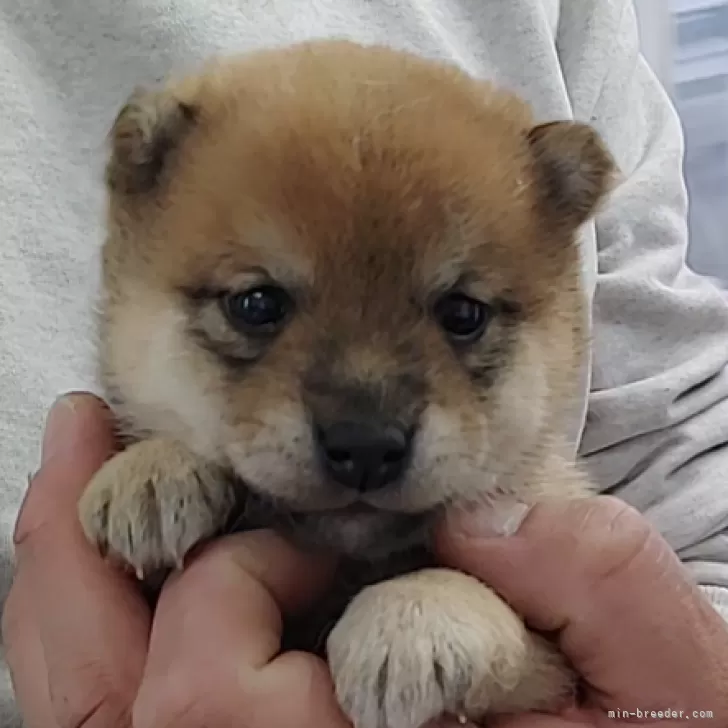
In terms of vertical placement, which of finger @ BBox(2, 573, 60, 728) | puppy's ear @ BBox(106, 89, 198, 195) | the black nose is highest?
puppy's ear @ BBox(106, 89, 198, 195)

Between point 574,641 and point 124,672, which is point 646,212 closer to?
point 574,641

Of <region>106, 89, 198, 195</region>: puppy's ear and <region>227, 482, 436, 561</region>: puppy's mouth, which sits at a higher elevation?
<region>106, 89, 198, 195</region>: puppy's ear

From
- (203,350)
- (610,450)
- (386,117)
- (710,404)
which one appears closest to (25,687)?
(203,350)

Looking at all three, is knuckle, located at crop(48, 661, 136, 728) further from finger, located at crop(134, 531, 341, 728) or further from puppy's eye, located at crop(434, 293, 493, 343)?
puppy's eye, located at crop(434, 293, 493, 343)

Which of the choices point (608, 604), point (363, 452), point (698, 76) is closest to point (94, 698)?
point (363, 452)

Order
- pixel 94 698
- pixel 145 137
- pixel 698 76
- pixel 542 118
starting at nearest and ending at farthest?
1. pixel 94 698
2. pixel 145 137
3. pixel 542 118
4. pixel 698 76

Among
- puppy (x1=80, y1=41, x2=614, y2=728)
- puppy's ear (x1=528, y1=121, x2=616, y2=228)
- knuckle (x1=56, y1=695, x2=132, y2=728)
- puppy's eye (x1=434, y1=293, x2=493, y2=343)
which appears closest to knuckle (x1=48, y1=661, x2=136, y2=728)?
knuckle (x1=56, y1=695, x2=132, y2=728)

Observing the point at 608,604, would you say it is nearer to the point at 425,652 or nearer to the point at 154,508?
the point at 425,652
